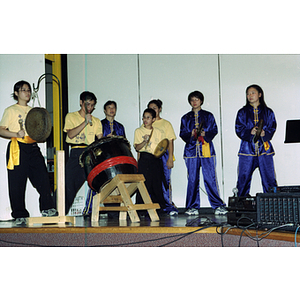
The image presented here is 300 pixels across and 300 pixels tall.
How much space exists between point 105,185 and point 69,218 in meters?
0.44

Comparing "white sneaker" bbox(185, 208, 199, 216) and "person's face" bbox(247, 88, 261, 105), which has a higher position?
"person's face" bbox(247, 88, 261, 105)

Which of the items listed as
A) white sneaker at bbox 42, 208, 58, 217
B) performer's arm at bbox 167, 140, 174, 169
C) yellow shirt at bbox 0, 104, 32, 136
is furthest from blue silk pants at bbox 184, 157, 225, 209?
yellow shirt at bbox 0, 104, 32, 136

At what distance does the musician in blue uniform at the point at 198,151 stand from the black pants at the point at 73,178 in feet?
3.95

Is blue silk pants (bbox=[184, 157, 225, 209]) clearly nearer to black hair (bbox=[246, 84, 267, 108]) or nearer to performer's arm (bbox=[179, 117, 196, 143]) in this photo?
performer's arm (bbox=[179, 117, 196, 143])

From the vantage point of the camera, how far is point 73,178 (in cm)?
391

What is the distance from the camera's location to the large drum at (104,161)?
297 cm

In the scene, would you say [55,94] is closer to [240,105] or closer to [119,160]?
[119,160]

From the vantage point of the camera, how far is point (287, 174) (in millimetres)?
4352

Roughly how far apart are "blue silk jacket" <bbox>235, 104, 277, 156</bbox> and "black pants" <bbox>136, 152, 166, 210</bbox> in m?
0.97

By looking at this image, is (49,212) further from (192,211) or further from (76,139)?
(192,211)

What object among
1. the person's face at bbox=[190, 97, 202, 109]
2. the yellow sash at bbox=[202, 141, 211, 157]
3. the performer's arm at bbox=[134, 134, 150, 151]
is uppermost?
the person's face at bbox=[190, 97, 202, 109]

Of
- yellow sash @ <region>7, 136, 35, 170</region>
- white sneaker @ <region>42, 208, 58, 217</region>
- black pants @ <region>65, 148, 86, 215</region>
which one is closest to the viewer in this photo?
white sneaker @ <region>42, 208, 58, 217</region>

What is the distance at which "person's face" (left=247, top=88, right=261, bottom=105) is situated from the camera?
4.32 metres

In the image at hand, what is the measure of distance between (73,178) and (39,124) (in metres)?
0.81
